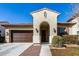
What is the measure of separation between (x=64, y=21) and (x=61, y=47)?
130 inches

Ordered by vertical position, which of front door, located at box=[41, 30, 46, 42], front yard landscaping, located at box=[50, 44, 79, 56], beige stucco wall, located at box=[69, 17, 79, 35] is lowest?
front yard landscaping, located at box=[50, 44, 79, 56]

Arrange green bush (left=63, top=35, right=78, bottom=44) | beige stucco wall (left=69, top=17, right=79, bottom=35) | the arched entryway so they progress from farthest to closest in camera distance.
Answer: the arched entryway → green bush (left=63, top=35, right=78, bottom=44) → beige stucco wall (left=69, top=17, right=79, bottom=35)

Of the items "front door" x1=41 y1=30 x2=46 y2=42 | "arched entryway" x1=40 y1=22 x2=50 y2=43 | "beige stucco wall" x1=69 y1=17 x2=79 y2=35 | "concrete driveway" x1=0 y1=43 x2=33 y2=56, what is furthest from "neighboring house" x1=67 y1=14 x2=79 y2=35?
"concrete driveway" x1=0 y1=43 x2=33 y2=56

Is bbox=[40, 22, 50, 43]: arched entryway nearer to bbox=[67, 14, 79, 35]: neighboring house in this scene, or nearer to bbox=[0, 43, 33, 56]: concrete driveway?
bbox=[67, 14, 79, 35]: neighboring house

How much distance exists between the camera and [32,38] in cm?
2605

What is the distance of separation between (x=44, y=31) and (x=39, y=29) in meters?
1.66

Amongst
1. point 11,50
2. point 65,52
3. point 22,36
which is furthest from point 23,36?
point 65,52

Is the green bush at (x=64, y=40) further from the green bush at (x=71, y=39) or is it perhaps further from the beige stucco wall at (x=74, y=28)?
the beige stucco wall at (x=74, y=28)

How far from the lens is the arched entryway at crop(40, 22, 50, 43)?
25.3m

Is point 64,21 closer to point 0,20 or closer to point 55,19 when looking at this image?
point 55,19

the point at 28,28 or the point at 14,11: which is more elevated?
the point at 14,11

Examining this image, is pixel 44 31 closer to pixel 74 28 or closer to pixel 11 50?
pixel 74 28

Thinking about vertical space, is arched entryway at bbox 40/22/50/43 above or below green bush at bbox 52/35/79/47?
above

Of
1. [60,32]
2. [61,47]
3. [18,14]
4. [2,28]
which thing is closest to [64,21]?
[60,32]
